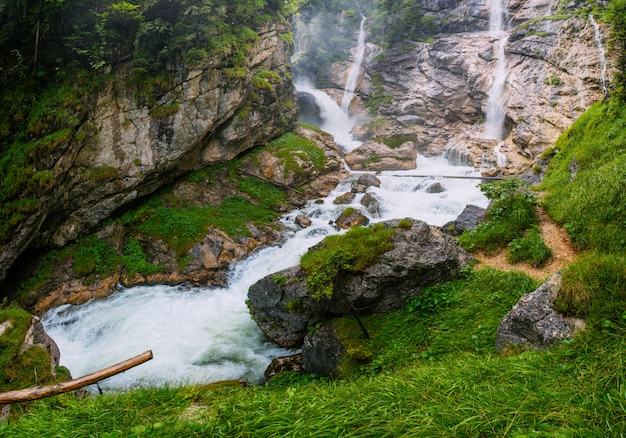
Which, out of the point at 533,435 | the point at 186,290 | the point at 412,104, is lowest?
the point at 186,290

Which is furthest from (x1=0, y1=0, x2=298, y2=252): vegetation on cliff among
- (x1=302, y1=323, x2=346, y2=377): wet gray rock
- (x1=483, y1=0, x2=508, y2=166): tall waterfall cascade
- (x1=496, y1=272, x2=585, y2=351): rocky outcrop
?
(x1=483, y1=0, x2=508, y2=166): tall waterfall cascade

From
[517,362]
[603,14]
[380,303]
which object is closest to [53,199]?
[380,303]

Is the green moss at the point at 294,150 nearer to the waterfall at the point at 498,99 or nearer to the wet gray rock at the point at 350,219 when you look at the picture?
the wet gray rock at the point at 350,219

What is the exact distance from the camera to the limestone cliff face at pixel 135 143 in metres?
12.1

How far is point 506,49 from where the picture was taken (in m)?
25.6

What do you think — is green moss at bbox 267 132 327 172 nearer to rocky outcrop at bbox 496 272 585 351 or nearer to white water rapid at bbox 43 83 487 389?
white water rapid at bbox 43 83 487 389

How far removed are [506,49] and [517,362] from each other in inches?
1186

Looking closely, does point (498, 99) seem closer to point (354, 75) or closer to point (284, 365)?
point (354, 75)

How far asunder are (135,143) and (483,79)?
86.2 feet

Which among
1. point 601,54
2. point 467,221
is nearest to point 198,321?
point 467,221

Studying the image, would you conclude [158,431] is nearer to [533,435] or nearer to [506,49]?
[533,435]

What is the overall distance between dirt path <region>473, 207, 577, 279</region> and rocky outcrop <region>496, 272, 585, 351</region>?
2.55m

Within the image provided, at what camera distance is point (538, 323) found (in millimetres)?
4328

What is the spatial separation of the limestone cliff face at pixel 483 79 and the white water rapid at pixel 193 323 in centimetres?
850
